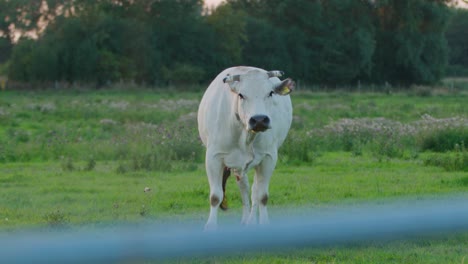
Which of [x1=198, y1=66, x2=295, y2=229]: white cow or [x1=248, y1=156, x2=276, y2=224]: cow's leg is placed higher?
[x1=198, y1=66, x2=295, y2=229]: white cow

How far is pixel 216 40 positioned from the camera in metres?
60.9

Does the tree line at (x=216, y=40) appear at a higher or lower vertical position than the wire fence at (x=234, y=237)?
higher

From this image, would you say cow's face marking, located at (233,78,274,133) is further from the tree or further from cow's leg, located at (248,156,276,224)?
the tree

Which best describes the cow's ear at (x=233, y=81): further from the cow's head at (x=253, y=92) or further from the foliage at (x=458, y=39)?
the foliage at (x=458, y=39)

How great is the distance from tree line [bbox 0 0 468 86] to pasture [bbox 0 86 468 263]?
3222cm

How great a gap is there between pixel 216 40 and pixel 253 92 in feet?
174

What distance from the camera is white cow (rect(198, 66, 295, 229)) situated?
8.56 meters

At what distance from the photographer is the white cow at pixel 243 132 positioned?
8.56 metres

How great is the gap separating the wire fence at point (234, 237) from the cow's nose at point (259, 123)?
5.24m

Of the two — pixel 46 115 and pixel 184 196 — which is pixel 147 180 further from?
pixel 46 115

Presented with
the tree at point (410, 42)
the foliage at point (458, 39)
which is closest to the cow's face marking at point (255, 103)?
the tree at point (410, 42)

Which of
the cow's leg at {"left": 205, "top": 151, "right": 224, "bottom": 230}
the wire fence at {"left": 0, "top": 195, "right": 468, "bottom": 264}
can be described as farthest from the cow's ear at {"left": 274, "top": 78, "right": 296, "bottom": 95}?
the wire fence at {"left": 0, "top": 195, "right": 468, "bottom": 264}

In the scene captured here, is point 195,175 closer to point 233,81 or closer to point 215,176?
point 215,176

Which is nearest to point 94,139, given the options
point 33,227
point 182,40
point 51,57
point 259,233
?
point 33,227
